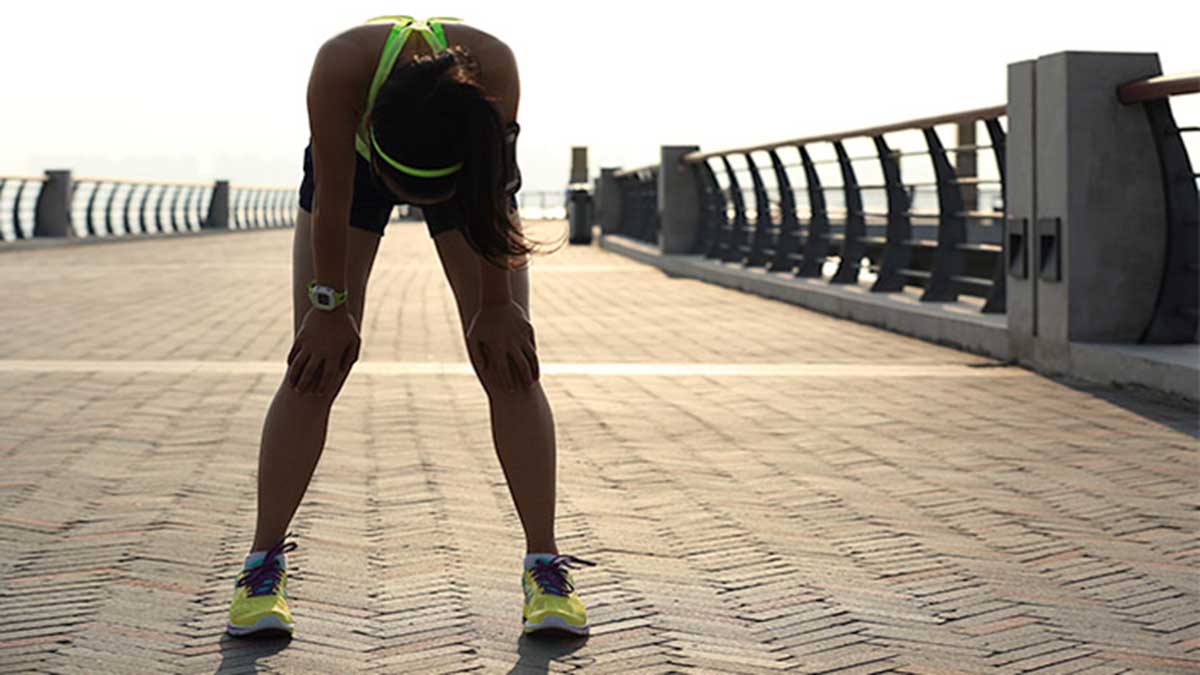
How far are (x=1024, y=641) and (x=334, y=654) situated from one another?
1.44 meters

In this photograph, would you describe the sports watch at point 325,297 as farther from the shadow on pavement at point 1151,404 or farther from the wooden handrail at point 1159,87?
the wooden handrail at point 1159,87

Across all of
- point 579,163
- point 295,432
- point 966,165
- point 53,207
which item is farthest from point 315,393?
point 579,163

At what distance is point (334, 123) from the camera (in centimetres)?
335

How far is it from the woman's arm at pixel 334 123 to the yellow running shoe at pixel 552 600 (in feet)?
2.88

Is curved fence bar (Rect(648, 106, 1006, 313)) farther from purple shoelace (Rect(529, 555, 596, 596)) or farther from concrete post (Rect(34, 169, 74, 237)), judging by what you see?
concrete post (Rect(34, 169, 74, 237))

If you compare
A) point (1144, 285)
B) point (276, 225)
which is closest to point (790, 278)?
point (1144, 285)

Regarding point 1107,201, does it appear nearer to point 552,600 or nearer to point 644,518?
point 644,518

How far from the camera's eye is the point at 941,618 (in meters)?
3.84

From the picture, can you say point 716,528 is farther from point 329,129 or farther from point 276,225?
point 276,225

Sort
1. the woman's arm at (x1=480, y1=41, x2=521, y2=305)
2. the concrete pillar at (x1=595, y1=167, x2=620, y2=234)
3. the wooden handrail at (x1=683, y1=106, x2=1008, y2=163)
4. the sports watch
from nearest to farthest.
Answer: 1. the woman's arm at (x1=480, y1=41, x2=521, y2=305)
2. the sports watch
3. the wooden handrail at (x1=683, y1=106, x2=1008, y2=163)
4. the concrete pillar at (x1=595, y1=167, x2=620, y2=234)

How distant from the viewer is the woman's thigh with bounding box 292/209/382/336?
367 centimetres

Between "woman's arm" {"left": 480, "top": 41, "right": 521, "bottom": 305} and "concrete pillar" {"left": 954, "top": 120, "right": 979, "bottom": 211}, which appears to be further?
"concrete pillar" {"left": 954, "top": 120, "right": 979, "bottom": 211}

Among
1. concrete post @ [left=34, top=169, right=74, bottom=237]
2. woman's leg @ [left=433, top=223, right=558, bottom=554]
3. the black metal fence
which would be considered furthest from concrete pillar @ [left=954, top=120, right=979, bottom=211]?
concrete post @ [left=34, top=169, right=74, bottom=237]

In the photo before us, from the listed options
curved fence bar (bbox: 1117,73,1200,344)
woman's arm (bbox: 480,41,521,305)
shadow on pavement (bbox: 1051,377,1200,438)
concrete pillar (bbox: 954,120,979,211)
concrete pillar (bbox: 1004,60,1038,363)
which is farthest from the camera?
concrete pillar (bbox: 954,120,979,211)
